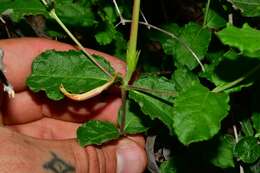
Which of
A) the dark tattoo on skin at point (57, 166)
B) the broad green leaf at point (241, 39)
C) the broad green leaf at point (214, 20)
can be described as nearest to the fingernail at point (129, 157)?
the dark tattoo on skin at point (57, 166)

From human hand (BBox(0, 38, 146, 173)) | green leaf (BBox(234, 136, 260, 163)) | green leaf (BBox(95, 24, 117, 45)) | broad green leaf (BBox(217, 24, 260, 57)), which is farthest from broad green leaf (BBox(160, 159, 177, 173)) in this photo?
broad green leaf (BBox(217, 24, 260, 57))

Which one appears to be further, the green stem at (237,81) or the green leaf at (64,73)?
the green leaf at (64,73)

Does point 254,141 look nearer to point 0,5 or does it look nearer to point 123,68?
point 123,68

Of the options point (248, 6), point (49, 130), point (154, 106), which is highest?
point (248, 6)

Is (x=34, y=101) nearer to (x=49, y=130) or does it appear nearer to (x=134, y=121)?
(x=49, y=130)

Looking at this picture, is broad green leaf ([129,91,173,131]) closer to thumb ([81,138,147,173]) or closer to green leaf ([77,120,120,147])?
green leaf ([77,120,120,147])

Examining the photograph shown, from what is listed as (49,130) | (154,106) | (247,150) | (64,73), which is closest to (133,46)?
(154,106)

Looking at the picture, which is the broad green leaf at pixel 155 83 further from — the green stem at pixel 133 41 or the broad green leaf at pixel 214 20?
the broad green leaf at pixel 214 20
